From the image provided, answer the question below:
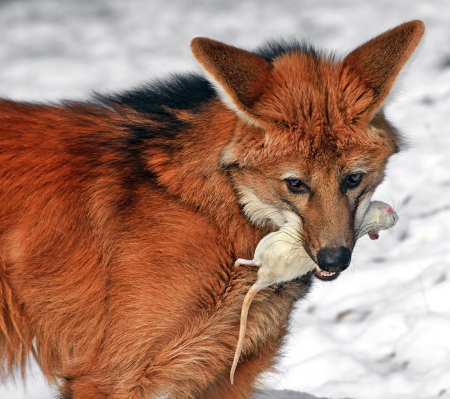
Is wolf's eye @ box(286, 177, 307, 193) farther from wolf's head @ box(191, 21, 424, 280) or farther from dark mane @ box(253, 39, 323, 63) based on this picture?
dark mane @ box(253, 39, 323, 63)

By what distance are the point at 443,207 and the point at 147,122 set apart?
2.63m

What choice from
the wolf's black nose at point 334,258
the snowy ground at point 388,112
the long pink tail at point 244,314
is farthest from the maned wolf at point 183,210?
the snowy ground at point 388,112

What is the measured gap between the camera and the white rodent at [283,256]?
9.10ft

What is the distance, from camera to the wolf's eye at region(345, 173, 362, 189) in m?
2.68

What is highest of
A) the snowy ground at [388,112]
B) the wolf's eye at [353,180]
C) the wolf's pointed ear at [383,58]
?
the wolf's pointed ear at [383,58]

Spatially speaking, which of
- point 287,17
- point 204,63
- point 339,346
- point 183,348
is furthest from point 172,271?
point 287,17

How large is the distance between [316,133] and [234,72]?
36 centimetres

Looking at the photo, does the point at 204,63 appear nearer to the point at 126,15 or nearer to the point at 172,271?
the point at 172,271

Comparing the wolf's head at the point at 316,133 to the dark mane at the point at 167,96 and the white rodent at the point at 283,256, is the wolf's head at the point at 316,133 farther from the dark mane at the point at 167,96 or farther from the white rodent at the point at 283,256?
the dark mane at the point at 167,96

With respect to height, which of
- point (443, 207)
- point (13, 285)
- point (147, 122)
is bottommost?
point (443, 207)

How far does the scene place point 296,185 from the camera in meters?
2.67

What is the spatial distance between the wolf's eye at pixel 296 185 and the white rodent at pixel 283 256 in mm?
145

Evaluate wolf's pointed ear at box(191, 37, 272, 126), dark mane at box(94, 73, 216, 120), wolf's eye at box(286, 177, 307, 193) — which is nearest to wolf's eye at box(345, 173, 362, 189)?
wolf's eye at box(286, 177, 307, 193)

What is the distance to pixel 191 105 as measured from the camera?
302 cm
